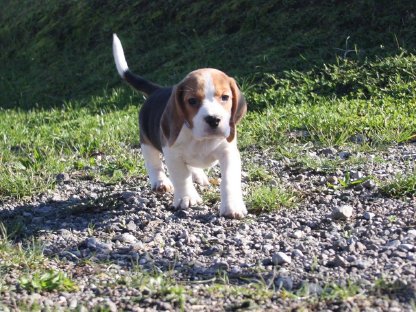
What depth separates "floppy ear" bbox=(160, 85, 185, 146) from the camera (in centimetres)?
504

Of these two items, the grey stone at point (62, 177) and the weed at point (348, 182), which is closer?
the weed at point (348, 182)

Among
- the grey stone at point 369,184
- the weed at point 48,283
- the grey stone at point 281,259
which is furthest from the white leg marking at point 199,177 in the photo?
the weed at point 48,283

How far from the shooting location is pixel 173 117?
16.8 feet

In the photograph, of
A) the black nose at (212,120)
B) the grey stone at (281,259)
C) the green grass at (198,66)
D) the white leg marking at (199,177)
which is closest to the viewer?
the grey stone at (281,259)

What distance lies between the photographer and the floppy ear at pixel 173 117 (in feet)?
16.5

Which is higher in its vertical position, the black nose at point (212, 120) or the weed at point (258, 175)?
the black nose at point (212, 120)

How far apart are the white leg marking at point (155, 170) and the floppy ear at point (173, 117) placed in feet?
2.01

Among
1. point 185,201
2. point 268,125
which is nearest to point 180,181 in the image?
point 185,201

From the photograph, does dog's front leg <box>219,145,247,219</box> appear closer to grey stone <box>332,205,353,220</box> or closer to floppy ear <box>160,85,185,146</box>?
floppy ear <box>160,85,185,146</box>

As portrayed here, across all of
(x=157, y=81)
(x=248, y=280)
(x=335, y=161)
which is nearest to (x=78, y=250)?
(x=248, y=280)

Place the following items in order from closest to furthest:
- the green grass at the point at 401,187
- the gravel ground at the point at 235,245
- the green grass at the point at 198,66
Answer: the gravel ground at the point at 235,245, the green grass at the point at 401,187, the green grass at the point at 198,66

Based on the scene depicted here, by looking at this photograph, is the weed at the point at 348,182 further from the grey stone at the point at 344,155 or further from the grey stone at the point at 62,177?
the grey stone at the point at 62,177

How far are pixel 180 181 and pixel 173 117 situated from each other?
429mm

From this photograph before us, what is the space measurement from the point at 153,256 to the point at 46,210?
142 centimetres
